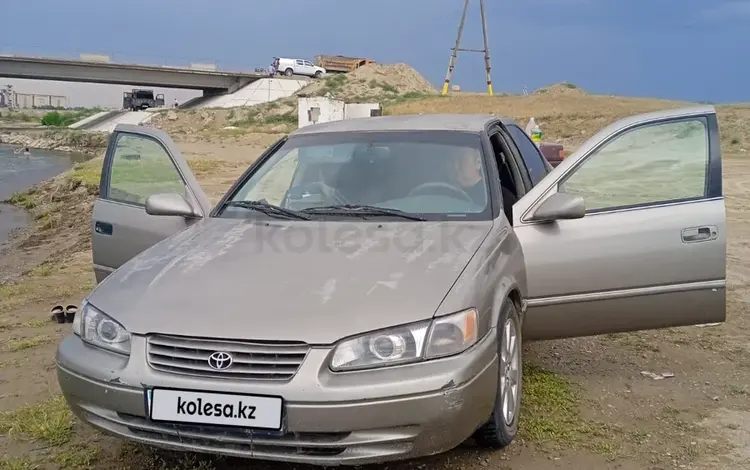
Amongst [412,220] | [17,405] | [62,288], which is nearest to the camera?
[412,220]

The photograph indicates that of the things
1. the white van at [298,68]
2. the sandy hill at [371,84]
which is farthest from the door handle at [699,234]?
the white van at [298,68]

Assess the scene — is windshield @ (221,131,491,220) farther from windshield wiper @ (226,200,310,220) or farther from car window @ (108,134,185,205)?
car window @ (108,134,185,205)

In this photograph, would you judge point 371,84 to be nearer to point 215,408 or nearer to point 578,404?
point 578,404

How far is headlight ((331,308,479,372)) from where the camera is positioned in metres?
2.75

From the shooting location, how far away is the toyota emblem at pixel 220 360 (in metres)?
2.76

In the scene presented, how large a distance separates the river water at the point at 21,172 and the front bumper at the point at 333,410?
11.9 meters

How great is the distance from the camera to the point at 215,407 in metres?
2.73

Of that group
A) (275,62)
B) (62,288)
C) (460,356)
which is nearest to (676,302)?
(460,356)

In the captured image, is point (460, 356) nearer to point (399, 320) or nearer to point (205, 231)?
point (399, 320)

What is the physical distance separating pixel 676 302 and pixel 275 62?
66.8m

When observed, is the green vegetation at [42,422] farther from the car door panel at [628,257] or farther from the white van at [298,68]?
the white van at [298,68]

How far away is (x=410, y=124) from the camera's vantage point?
4590 mm

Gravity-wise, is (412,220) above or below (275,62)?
below

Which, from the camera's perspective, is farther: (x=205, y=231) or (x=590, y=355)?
(x=590, y=355)
